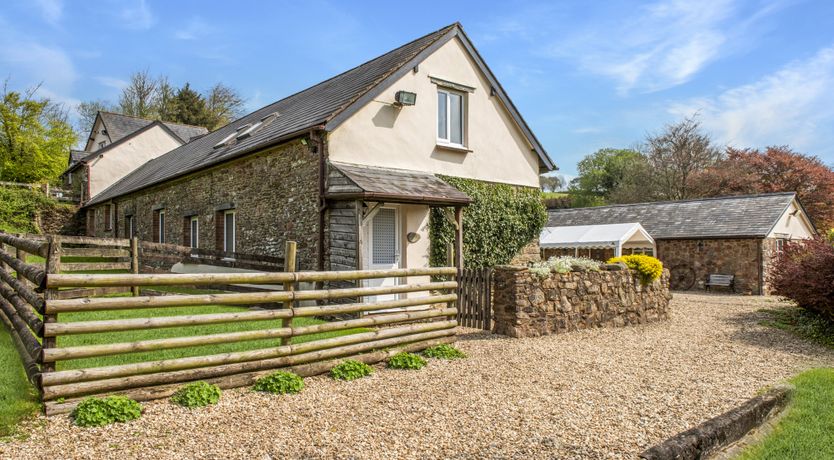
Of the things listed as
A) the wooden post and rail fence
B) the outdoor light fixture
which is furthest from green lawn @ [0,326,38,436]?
the outdoor light fixture

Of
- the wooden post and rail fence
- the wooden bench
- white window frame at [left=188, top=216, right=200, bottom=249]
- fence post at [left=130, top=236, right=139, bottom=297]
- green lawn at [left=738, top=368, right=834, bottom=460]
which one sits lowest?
green lawn at [left=738, top=368, right=834, bottom=460]

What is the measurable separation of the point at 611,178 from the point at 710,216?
3096 centimetres

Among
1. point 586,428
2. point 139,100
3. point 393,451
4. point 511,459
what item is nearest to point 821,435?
point 586,428

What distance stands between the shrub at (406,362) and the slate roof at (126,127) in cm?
3156

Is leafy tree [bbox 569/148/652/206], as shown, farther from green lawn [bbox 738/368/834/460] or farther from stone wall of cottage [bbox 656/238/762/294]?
green lawn [bbox 738/368/834/460]

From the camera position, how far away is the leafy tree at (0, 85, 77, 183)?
107 feet

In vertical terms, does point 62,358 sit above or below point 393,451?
above

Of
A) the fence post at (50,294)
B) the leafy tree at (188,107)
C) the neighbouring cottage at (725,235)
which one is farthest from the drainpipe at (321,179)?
the leafy tree at (188,107)

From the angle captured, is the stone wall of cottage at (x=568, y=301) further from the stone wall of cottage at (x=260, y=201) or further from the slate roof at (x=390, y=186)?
the stone wall of cottage at (x=260, y=201)

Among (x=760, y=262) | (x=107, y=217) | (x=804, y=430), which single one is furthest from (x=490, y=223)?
(x=107, y=217)

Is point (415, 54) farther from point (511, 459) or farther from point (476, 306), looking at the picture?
point (511, 459)

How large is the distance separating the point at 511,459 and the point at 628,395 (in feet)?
8.57

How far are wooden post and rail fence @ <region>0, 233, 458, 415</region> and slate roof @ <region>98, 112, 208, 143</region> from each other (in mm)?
30552

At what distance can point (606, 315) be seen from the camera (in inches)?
431
